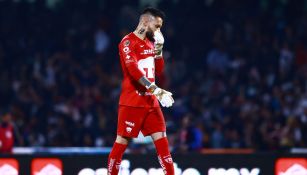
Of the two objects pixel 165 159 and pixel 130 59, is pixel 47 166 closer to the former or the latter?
pixel 165 159

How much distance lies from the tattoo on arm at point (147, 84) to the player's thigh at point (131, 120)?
400 millimetres

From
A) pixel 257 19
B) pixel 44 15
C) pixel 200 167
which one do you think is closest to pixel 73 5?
pixel 44 15

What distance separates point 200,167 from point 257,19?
365 inches

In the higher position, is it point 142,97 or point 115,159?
point 142,97

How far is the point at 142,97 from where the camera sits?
409 inches

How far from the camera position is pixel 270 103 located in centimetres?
1880

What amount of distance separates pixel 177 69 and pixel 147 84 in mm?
10215

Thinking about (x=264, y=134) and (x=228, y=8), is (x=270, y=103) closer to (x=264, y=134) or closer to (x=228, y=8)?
(x=264, y=134)

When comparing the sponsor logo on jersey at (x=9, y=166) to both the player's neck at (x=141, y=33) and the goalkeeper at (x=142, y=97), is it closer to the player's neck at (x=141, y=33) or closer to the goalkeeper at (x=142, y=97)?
the goalkeeper at (x=142, y=97)

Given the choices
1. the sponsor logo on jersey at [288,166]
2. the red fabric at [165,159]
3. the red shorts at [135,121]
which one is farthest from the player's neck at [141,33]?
the sponsor logo on jersey at [288,166]

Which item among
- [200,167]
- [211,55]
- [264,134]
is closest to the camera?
[200,167]

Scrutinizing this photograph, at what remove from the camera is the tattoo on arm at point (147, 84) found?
10039 mm

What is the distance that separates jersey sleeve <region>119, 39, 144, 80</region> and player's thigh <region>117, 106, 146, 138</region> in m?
0.41

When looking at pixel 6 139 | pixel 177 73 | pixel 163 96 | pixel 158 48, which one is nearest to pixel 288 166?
pixel 158 48
